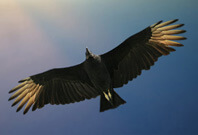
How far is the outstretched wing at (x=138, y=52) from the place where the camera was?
704cm

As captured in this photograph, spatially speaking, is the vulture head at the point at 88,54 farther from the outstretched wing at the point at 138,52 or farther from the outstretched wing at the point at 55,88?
the outstretched wing at the point at 55,88

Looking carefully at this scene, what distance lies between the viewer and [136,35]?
23.0 ft

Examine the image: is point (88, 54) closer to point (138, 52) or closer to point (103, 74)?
point (103, 74)

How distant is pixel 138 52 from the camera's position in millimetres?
7246

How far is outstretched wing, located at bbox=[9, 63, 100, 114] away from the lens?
750 cm

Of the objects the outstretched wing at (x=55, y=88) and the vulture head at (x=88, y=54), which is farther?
the outstretched wing at (x=55, y=88)

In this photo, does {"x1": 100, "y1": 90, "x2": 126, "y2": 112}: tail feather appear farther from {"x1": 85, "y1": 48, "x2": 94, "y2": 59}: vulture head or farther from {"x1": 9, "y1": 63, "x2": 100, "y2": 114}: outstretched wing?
{"x1": 85, "y1": 48, "x2": 94, "y2": 59}: vulture head

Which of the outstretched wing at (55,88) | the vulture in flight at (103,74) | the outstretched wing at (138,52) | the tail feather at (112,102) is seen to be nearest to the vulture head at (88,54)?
the vulture in flight at (103,74)

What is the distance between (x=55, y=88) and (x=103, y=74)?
1.53 metres

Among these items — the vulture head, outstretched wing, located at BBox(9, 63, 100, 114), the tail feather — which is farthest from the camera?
outstretched wing, located at BBox(9, 63, 100, 114)

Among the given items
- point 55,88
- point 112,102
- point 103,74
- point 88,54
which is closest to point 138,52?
point 103,74

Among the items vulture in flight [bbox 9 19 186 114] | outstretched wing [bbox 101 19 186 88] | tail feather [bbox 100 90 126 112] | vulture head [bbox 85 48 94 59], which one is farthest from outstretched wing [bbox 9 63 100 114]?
outstretched wing [bbox 101 19 186 88]

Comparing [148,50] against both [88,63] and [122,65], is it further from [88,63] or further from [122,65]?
[88,63]

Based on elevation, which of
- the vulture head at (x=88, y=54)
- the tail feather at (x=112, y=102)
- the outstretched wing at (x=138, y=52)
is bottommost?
the tail feather at (x=112, y=102)
